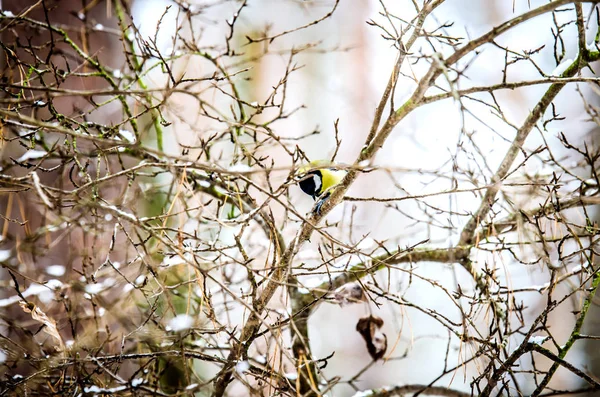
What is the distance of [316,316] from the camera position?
8.29m

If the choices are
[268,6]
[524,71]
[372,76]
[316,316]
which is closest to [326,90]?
[372,76]

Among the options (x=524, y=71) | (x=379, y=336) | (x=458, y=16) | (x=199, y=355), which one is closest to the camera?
(x=199, y=355)

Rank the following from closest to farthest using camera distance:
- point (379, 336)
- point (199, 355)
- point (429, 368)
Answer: point (199, 355), point (379, 336), point (429, 368)

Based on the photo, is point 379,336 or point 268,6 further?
point 268,6

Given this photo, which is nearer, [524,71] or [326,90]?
[524,71]

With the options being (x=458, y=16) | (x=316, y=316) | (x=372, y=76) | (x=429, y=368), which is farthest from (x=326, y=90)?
(x=429, y=368)

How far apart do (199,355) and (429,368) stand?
665 centimetres

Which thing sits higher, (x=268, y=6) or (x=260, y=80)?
(x=268, y=6)

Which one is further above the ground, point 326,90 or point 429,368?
point 326,90

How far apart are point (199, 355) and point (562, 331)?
220 inches

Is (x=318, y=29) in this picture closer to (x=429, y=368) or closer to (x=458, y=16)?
(x=458, y=16)

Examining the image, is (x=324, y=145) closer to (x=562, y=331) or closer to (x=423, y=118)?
(x=423, y=118)

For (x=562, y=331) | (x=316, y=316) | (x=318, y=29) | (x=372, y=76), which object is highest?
(x=318, y=29)

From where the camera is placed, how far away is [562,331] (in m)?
6.14
